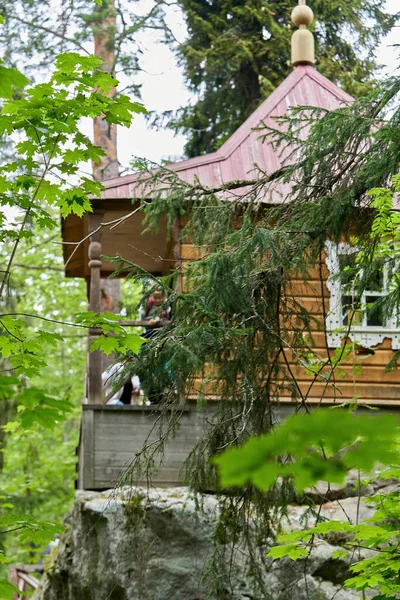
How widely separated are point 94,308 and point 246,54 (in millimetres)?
9588

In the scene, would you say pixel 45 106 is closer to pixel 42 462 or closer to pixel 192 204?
pixel 192 204

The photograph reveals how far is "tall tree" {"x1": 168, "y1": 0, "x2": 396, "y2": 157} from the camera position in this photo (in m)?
20.0

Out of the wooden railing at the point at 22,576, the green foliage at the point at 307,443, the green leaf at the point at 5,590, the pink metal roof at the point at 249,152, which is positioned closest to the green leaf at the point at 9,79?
the green leaf at the point at 5,590

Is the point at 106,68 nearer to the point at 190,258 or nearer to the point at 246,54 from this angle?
the point at 246,54

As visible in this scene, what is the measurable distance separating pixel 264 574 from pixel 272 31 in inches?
484

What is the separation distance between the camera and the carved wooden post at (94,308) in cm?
1121

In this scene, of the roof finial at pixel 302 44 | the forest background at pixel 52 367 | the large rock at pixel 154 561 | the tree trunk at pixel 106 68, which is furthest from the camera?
the forest background at pixel 52 367

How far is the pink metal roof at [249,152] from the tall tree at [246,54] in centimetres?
464

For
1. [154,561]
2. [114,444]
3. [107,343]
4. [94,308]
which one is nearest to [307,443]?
[107,343]

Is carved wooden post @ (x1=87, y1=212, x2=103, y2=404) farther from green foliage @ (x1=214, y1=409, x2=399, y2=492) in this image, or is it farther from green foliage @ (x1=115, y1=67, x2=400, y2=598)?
green foliage @ (x1=214, y1=409, x2=399, y2=492)

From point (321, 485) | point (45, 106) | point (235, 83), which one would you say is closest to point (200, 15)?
point (235, 83)

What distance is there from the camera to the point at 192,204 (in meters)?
8.59

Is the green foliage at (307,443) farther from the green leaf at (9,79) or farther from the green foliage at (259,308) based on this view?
the green foliage at (259,308)

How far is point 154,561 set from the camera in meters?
10.4
